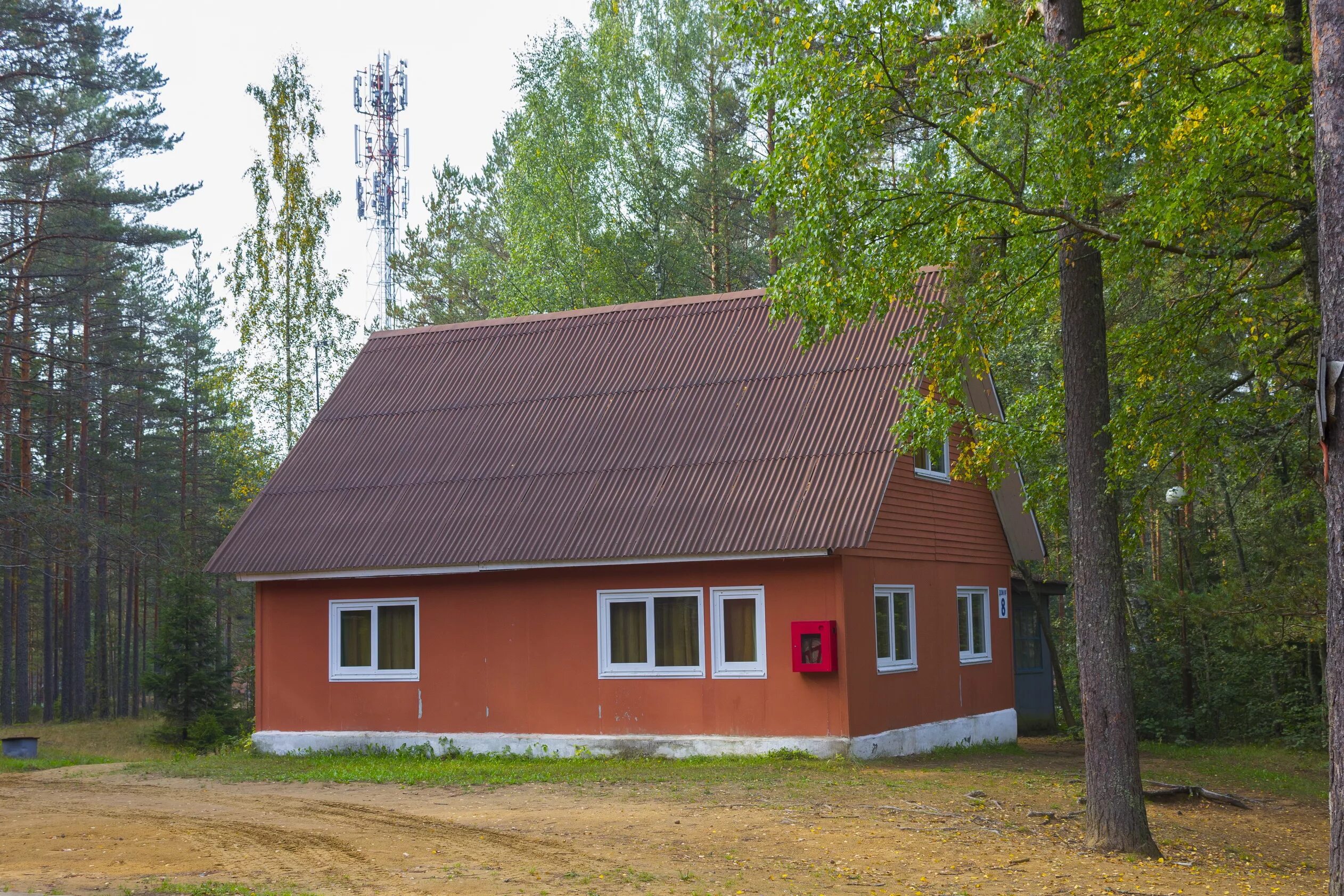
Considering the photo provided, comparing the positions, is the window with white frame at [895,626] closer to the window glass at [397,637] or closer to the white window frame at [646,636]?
the white window frame at [646,636]

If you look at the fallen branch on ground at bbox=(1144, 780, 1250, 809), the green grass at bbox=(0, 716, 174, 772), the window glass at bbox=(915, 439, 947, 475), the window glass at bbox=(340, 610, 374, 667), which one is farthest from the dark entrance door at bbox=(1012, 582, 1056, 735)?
the green grass at bbox=(0, 716, 174, 772)

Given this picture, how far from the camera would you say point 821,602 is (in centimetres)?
1573

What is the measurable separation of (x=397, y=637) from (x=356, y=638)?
71cm

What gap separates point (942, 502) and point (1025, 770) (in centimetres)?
469

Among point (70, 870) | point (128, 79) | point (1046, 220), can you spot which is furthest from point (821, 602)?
point (128, 79)

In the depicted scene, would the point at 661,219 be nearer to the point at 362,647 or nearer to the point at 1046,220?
the point at 362,647

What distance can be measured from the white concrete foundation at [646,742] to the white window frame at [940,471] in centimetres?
350

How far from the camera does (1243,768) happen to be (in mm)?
17688

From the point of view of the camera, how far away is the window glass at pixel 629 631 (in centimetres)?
1678

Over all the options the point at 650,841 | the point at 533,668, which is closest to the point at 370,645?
the point at 533,668

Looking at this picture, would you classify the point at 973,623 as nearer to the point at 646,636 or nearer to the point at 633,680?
the point at 646,636

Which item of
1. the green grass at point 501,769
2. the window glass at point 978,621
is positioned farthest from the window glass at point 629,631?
the window glass at point 978,621

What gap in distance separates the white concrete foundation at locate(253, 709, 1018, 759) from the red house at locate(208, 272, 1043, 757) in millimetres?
35

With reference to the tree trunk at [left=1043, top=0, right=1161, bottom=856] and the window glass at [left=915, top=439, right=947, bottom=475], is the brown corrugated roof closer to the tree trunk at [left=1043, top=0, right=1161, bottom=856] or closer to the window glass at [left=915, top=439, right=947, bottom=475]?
the window glass at [left=915, top=439, right=947, bottom=475]
